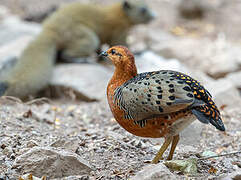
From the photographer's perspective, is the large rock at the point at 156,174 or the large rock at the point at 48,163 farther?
the large rock at the point at 48,163

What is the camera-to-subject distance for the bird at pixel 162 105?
2.98 meters

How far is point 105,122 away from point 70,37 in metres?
3.13

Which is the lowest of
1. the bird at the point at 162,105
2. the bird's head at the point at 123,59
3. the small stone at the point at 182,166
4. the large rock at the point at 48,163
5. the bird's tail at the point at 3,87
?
the bird's tail at the point at 3,87

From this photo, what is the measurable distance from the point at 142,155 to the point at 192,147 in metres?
0.66

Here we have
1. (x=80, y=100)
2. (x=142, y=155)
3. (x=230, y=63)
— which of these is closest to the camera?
(x=142, y=155)

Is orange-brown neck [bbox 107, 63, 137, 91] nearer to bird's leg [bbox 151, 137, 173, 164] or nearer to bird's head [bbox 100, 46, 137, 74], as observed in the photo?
bird's head [bbox 100, 46, 137, 74]

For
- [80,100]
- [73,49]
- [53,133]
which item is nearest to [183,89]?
[53,133]

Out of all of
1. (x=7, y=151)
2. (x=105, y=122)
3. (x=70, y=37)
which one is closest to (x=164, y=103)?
(x=7, y=151)

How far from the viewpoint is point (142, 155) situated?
12.2 feet

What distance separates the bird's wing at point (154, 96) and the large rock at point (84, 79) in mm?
3046

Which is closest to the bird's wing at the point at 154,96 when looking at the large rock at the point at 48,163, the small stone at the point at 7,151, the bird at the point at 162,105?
the bird at the point at 162,105

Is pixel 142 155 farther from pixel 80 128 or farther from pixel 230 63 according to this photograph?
pixel 230 63

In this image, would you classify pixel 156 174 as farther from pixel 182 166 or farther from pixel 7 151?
pixel 7 151

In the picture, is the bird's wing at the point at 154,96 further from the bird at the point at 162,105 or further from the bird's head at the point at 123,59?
the bird's head at the point at 123,59
